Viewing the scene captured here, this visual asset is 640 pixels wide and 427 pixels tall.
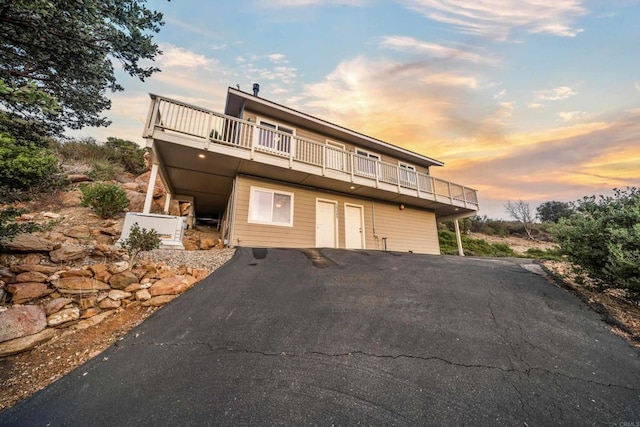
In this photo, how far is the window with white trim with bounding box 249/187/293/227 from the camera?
25.5 ft

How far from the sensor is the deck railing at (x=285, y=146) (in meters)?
6.14

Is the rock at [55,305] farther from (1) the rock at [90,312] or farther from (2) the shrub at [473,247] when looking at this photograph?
(2) the shrub at [473,247]

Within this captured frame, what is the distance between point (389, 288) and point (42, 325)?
4.83 metres

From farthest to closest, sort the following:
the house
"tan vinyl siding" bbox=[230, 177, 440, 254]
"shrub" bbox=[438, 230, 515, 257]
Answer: "shrub" bbox=[438, 230, 515, 257] < "tan vinyl siding" bbox=[230, 177, 440, 254] < the house

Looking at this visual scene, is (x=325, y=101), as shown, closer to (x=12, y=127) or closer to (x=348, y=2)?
(x=348, y=2)

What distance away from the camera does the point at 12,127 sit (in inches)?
151

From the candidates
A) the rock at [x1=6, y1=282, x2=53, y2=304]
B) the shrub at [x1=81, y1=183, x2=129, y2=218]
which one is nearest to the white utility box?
the rock at [x1=6, y1=282, x2=53, y2=304]

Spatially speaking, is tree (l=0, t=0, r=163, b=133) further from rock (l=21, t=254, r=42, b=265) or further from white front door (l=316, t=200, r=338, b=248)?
white front door (l=316, t=200, r=338, b=248)

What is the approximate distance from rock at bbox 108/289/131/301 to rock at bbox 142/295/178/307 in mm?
328

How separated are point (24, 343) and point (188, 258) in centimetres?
263

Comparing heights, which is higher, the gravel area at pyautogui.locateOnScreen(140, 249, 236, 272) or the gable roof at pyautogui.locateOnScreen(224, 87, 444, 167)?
the gable roof at pyautogui.locateOnScreen(224, 87, 444, 167)

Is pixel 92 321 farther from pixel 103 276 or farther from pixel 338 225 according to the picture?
pixel 338 225

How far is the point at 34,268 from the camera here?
11.0 ft

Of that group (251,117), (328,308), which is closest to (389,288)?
(328,308)
